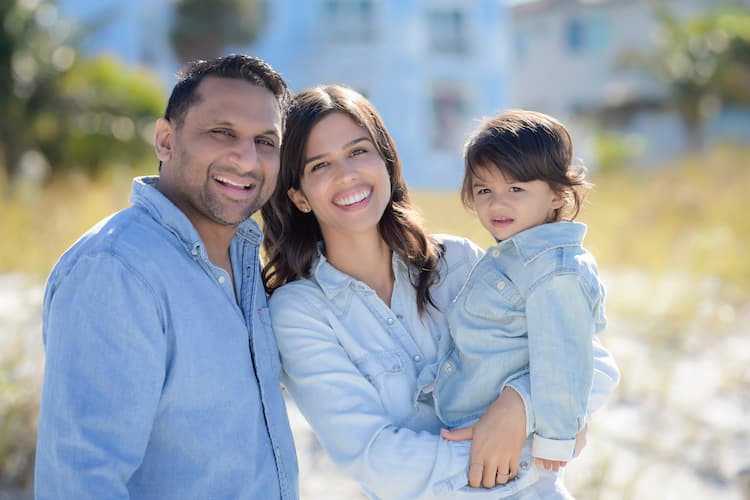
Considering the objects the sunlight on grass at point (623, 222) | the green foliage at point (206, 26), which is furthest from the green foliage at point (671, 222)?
the green foliage at point (206, 26)

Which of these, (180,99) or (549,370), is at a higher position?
(180,99)

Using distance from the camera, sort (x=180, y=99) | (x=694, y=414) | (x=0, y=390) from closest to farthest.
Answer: (x=180, y=99)
(x=0, y=390)
(x=694, y=414)

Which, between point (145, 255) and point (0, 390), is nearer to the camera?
point (145, 255)

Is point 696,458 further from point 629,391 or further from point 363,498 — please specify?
point 363,498

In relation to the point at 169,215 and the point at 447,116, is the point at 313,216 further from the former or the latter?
the point at 447,116

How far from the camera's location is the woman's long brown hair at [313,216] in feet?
9.88

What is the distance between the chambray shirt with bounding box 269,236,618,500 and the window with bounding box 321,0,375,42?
21258 mm

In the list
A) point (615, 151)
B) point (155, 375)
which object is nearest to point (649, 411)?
point (155, 375)

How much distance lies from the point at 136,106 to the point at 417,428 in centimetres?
1250

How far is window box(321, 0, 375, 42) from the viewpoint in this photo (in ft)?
77.4

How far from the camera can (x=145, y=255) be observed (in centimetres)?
228

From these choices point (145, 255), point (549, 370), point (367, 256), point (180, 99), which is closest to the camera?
point (145, 255)

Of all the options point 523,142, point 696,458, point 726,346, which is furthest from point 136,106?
point 523,142

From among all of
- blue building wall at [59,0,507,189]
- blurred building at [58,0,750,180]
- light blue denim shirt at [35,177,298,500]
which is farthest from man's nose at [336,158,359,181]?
blue building wall at [59,0,507,189]
